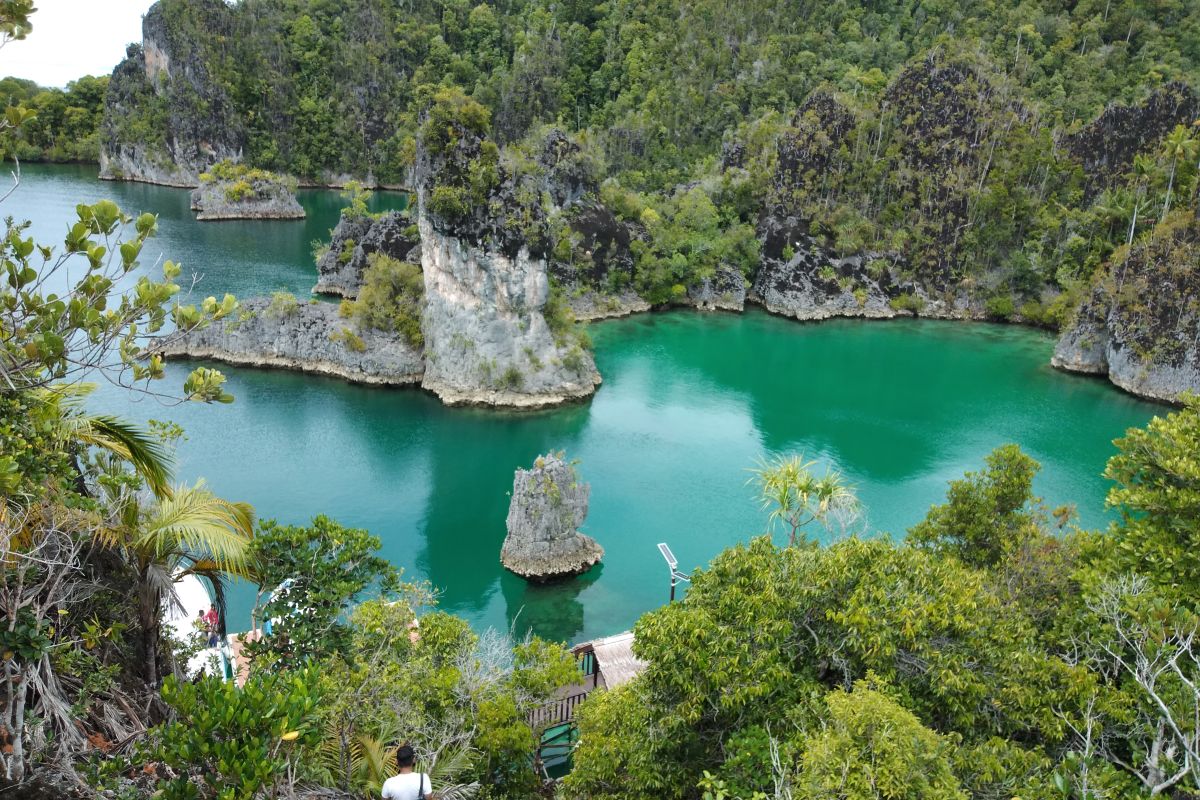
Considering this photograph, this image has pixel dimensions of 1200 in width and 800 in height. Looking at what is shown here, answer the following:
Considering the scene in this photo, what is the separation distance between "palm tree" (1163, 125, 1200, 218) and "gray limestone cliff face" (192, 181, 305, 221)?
75.2 metres

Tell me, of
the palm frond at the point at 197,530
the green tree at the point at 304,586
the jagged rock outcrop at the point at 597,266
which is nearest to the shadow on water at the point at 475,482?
the green tree at the point at 304,586

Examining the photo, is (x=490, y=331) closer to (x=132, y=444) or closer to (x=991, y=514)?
(x=991, y=514)

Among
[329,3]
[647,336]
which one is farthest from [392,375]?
[329,3]

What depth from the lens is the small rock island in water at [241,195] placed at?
75.4 meters

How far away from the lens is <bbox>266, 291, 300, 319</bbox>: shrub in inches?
1499

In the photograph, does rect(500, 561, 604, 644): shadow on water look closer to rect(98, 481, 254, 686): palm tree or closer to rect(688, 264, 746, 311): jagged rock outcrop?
rect(98, 481, 254, 686): palm tree

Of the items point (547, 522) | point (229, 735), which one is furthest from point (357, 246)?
point (229, 735)

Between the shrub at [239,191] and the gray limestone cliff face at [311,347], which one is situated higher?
the shrub at [239,191]

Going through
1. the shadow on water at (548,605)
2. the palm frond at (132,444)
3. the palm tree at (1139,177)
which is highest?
the palm tree at (1139,177)

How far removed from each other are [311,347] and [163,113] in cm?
7144

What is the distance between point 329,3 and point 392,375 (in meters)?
93.2

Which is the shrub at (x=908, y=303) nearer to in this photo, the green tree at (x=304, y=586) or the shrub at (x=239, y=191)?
the green tree at (x=304, y=586)

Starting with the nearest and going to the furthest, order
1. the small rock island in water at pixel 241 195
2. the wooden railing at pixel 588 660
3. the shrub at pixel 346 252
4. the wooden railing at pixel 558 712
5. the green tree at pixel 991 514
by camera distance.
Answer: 1. the wooden railing at pixel 558 712
2. the green tree at pixel 991 514
3. the wooden railing at pixel 588 660
4. the shrub at pixel 346 252
5. the small rock island in water at pixel 241 195

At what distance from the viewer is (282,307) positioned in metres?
38.1
